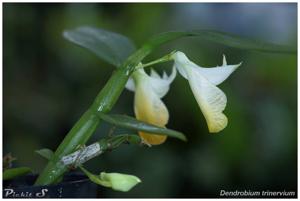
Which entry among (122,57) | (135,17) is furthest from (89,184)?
(135,17)

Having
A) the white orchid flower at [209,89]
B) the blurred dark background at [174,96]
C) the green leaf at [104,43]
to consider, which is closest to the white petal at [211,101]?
the white orchid flower at [209,89]

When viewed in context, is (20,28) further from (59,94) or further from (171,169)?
(171,169)

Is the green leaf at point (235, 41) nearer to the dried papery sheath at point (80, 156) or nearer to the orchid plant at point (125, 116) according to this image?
the orchid plant at point (125, 116)

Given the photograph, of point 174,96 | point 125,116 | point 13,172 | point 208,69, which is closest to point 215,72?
point 208,69

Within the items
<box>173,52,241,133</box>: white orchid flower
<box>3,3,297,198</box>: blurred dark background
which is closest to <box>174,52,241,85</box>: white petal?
<box>173,52,241,133</box>: white orchid flower

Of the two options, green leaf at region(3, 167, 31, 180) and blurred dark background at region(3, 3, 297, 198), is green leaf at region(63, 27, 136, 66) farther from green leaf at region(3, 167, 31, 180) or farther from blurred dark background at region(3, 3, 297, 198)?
blurred dark background at region(3, 3, 297, 198)
